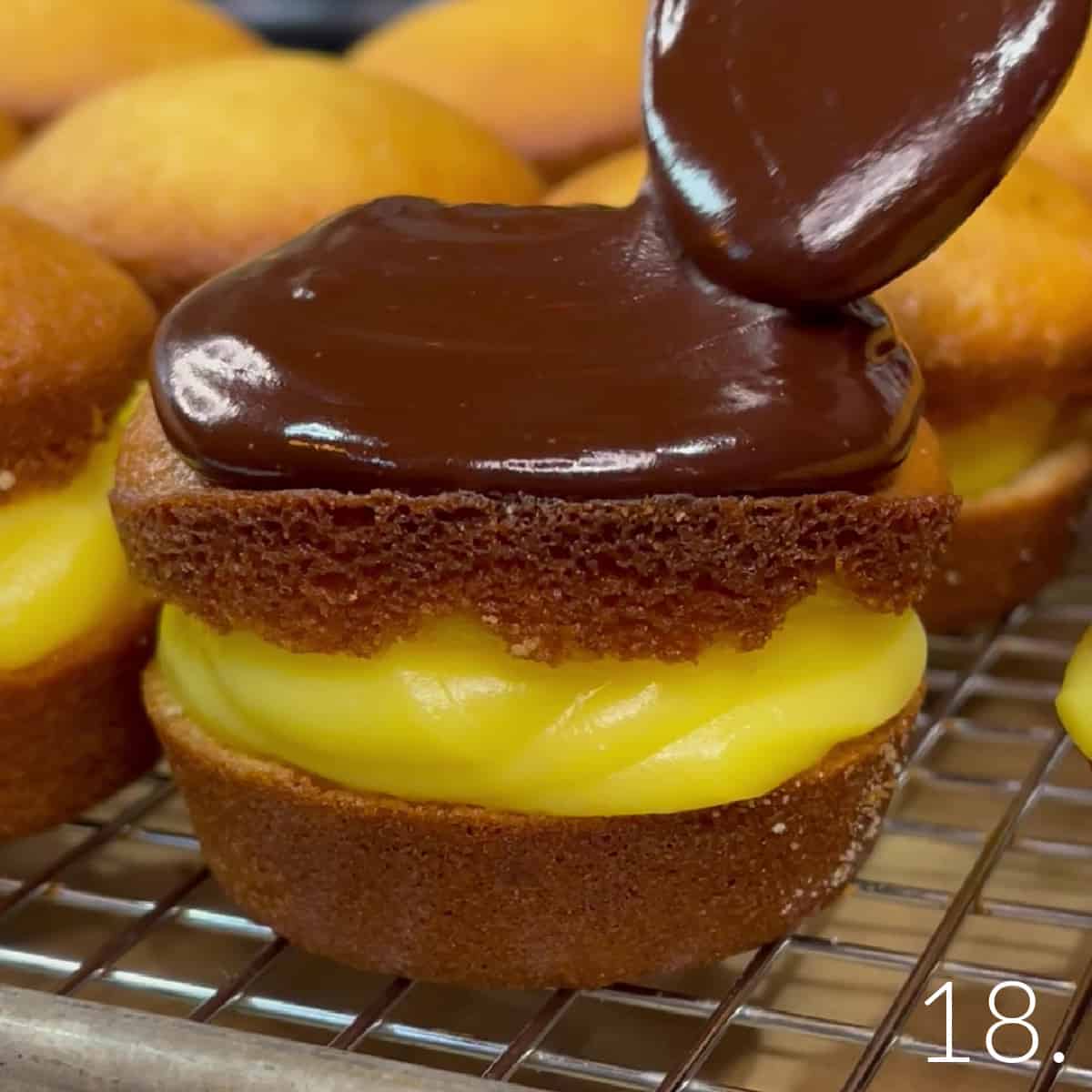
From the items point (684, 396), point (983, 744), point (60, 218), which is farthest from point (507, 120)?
point (684, 396)

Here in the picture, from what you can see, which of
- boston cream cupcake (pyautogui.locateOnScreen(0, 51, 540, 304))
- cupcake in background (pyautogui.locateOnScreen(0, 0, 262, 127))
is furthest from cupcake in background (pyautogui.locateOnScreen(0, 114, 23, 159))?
boston cream cupcake (pyautogui.locateOnScreen(0, 51, 540, 304))

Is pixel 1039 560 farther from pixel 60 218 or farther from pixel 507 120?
pixel 60 218

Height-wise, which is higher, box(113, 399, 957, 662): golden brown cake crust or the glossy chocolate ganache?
the glossy chocolate ganache

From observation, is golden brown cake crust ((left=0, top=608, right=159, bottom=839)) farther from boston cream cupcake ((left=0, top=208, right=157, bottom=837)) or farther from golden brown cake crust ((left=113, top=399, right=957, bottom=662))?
golden brown cake crust ((left=113, top=399, right=957, bottom=662))

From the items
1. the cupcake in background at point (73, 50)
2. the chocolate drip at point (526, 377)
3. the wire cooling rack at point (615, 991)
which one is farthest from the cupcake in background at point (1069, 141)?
the cupcake in background at point (73, 50)

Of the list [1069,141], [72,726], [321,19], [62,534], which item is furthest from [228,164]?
[321,19]

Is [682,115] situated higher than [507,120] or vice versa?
[682,115]

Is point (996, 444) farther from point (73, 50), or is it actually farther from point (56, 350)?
point (73, 50)
